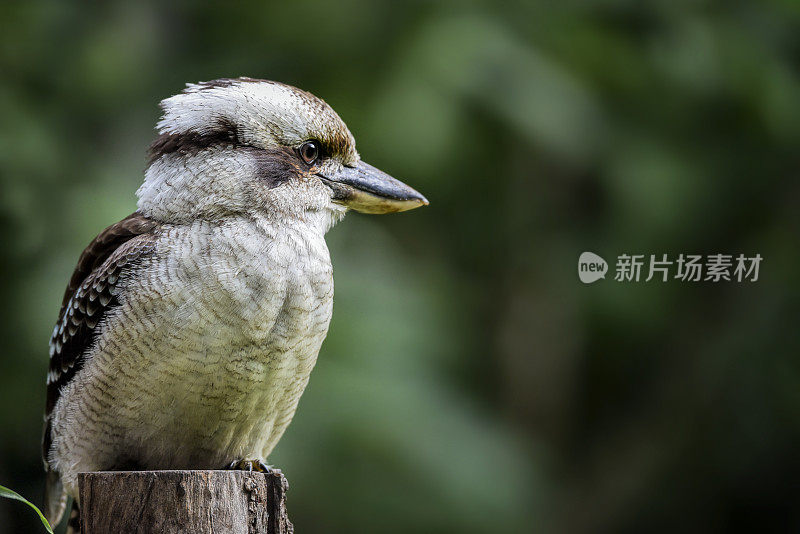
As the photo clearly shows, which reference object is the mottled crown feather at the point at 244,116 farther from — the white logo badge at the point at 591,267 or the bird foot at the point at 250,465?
the white logo badge at the point at 591,267

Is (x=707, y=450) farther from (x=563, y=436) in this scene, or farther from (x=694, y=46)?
(x=694, y=46)

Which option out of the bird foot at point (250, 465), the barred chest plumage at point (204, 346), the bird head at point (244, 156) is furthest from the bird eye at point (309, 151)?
the bird foot at point (250, 465)

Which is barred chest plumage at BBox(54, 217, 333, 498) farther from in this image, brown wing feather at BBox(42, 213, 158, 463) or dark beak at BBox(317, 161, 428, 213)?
dark beak at BBox(317, 161, 428, 213)

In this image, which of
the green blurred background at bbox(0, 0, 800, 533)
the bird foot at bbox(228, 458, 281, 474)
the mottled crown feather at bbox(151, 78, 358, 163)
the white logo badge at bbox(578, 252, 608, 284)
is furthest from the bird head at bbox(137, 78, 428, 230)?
the white logo badge at bbox(578, 252, 608, 284)

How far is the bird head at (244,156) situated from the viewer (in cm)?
259

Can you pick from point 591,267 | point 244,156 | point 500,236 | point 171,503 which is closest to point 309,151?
point 244,156

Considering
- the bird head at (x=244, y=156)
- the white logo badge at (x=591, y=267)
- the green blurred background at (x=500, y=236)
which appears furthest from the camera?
the white logo badge at (x=591, y=267)

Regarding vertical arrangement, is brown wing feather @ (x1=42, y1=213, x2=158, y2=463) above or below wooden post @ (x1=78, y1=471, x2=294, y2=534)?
above

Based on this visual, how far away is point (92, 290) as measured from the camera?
267 centimetres

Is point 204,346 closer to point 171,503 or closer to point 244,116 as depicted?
point 171,503

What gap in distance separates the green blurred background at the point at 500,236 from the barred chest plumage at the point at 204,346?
1.64 metres

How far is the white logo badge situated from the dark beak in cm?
364

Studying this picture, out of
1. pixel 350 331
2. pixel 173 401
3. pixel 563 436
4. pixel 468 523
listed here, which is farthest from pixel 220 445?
pixel 563 436

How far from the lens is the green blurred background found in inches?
186
